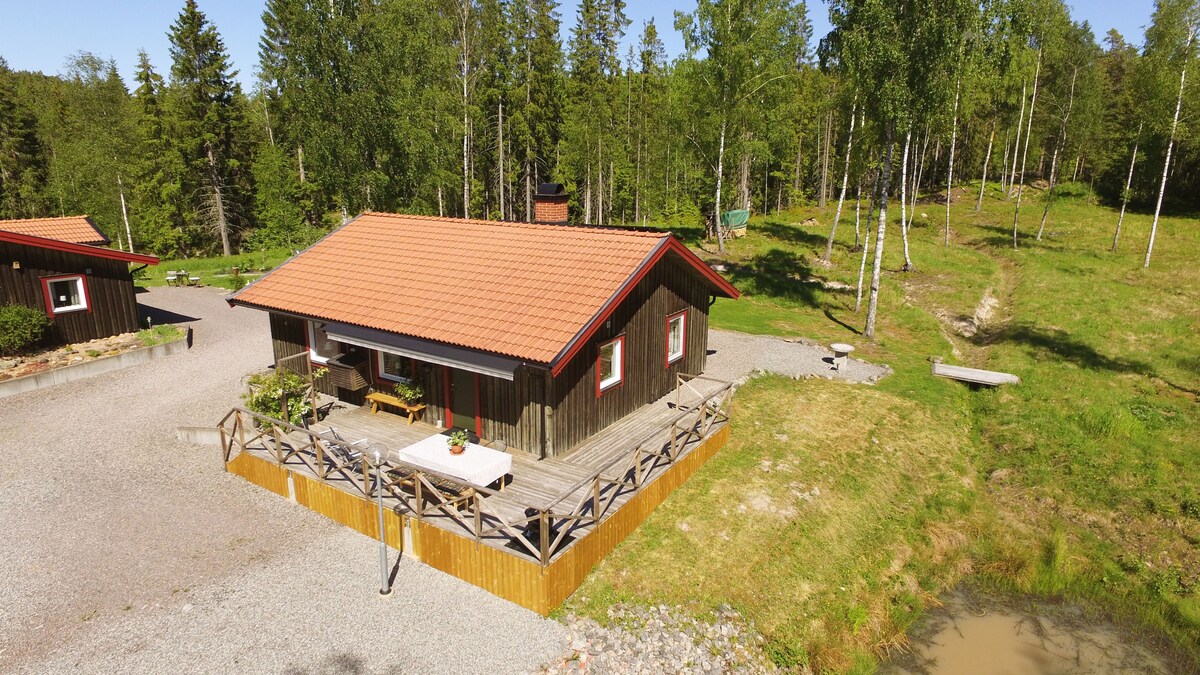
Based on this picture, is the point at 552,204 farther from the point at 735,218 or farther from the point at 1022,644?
the point at 735,218

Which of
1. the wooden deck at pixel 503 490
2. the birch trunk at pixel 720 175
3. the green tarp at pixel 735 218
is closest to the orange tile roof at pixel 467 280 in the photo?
the wooden deck at pixel 503 490

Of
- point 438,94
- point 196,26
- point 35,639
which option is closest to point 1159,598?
point 35,639

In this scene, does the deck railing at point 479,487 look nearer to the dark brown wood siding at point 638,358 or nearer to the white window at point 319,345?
the dark brown wood siding at point 638,358

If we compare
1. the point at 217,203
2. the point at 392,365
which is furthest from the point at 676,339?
the point at 217,203

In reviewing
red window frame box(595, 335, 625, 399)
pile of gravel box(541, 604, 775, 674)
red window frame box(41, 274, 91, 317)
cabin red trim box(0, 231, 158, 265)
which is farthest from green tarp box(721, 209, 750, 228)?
red window frame box(41, 274, 91, 317)

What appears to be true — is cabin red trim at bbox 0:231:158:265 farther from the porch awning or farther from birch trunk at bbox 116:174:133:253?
birch trunk at bbox 116:174:133:253

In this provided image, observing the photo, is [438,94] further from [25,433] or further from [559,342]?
[559,342]
